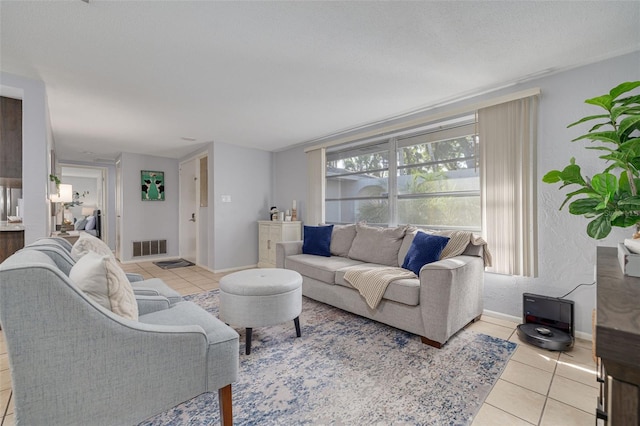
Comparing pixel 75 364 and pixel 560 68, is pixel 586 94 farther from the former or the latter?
pixel 75 364

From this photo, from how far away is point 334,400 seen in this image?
160 centimetres

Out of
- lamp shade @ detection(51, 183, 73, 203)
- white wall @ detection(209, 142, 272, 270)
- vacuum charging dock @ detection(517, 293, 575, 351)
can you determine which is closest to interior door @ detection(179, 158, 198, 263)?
white wall @ detection(209, 142, 272, 270)

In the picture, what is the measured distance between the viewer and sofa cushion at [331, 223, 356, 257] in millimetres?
3674

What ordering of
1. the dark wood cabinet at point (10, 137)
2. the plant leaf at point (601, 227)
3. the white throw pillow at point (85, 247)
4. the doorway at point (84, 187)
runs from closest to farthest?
the plant leaf at point (601, 227), the white throw pillow at point (85, 247), the dark wood cabinet at point (10, 137), the doorway at point (84, 187)

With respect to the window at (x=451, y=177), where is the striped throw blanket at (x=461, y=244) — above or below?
below

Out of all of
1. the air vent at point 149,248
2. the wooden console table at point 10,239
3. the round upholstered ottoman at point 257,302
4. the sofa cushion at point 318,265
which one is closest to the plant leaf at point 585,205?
the round upholstered ottoman at point 257,302

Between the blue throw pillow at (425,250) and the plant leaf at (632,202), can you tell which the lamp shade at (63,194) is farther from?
the plant leaf at (632,202)

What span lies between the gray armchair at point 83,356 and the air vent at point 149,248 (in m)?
5.52

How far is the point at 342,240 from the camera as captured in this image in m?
3.73

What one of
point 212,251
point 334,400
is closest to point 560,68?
point 334,400

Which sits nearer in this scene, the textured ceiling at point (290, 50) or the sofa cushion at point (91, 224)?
the textured ceiling at point (290, 50)

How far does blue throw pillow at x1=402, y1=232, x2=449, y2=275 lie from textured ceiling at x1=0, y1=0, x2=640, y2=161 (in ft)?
4.83

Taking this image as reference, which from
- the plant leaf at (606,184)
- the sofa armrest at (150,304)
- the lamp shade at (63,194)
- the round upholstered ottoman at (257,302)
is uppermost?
the lamp shade at (63,194)

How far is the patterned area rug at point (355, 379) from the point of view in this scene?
148cm
